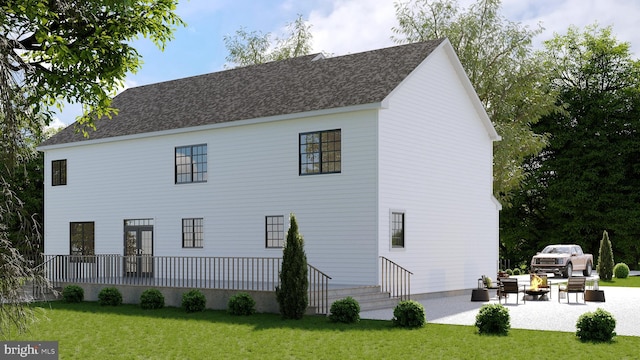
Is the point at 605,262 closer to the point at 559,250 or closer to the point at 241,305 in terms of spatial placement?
the point at 559,250

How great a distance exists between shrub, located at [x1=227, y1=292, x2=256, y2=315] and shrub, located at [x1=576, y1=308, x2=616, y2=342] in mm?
8509

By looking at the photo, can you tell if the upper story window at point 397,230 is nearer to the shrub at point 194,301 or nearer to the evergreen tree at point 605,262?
the shrub at point 194,301

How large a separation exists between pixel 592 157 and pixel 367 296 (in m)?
33.0

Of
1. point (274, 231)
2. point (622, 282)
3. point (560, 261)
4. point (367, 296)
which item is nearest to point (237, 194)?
point (274, 231)

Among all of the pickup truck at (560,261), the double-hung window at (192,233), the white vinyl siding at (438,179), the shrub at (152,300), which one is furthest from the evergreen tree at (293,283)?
the pickup truck at (560,261)

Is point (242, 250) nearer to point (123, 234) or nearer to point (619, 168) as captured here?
point (123, 234)

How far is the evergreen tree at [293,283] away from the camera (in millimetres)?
18938

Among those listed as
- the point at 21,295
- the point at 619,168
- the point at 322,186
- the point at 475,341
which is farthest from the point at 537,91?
the point at 21,295

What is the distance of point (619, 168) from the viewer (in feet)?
161

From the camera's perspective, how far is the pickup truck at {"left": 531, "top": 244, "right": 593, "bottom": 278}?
125ft

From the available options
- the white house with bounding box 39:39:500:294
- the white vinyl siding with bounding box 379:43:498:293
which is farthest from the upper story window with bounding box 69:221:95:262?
the white vinyl siding with bounding box 379:43:498:293

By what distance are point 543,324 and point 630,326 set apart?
1.95m

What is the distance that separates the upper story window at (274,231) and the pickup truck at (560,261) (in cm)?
1751

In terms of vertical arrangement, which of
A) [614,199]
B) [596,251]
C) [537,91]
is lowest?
[596,251]
